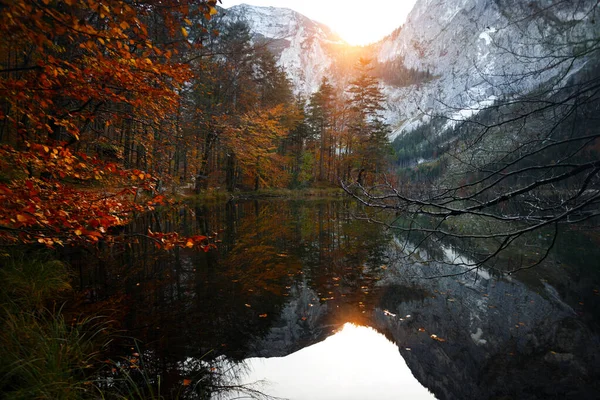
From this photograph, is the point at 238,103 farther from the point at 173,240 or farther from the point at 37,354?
the point at 37,354

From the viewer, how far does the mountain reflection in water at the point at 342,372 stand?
11.8ft

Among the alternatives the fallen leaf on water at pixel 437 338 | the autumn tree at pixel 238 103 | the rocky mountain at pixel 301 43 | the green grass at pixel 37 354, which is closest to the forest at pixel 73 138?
the green grass at pixel 37 354

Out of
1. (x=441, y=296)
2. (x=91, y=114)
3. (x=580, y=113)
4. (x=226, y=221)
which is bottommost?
(x=441, y=296)

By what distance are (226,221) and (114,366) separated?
10564 mm

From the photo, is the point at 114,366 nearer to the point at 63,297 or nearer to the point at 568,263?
the point at 63,297

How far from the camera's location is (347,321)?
5.11 metres

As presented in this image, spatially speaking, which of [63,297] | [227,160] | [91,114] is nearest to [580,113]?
[91,114]

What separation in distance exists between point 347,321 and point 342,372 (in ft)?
3.57

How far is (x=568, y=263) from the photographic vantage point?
9.33 m

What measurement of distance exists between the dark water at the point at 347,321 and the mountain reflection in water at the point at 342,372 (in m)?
0.02

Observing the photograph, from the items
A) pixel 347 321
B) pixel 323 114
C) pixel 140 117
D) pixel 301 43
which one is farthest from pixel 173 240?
pixel 301 43

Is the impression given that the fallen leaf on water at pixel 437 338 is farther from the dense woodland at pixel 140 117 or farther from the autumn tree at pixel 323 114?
the autumn tree at pixel 323 114

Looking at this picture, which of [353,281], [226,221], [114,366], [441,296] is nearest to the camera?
[114,366]

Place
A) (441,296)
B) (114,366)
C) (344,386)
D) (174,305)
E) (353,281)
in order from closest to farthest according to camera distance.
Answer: (114,366)
(344,386)
(174,305)
(441,296)
(353,281)
